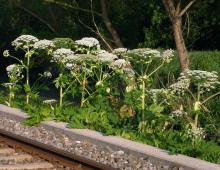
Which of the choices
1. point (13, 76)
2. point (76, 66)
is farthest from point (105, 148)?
point (13, 76)

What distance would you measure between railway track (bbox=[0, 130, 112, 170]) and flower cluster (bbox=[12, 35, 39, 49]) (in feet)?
9.58

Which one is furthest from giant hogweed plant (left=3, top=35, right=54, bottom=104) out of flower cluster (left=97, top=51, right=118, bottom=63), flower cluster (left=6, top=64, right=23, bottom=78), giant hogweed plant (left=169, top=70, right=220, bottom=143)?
giant hogweed plant (left=169, top=70, right=220, bottom=143)

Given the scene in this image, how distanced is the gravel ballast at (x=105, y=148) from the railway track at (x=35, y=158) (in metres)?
0.53

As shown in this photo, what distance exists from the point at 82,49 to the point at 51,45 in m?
0.64

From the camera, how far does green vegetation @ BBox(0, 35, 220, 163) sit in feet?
31.0

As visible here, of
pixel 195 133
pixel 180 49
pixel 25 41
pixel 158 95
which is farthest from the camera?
pixel 180 49

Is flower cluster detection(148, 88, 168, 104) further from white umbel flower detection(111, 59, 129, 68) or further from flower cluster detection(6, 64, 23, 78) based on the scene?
flower cluster detection(6, 64, 23, 78)

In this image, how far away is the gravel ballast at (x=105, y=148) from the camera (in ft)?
28.1

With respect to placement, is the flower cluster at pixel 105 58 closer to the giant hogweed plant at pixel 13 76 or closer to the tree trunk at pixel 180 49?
the tree trunk at pixel 180 49

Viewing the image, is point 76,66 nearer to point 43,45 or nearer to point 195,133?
point 43,45

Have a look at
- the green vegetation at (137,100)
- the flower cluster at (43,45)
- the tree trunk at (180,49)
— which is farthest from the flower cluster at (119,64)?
the tree trunk at (180,49)

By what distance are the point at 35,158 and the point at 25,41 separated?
4.01 meters

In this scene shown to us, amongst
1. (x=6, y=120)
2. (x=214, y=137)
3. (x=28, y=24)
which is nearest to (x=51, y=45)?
(x=6, y=120)

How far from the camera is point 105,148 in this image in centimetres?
973
